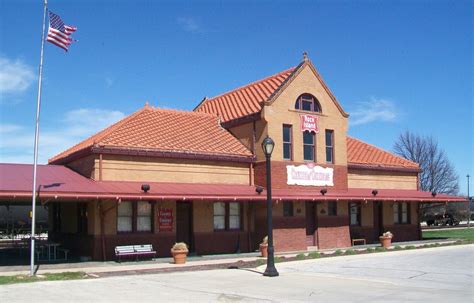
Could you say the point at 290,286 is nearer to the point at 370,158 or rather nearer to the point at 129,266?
the point at 129,266

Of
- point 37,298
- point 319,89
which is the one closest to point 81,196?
point 37,298

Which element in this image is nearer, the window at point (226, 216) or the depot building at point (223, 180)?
the depot building at point (223, 180)

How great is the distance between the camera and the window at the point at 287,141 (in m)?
26.6

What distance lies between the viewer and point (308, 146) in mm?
27469

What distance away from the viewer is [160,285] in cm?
1503

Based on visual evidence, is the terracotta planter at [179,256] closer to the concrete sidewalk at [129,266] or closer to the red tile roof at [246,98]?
the concrete sidewalk at [129,266]

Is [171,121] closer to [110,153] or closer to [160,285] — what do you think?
[110,153]

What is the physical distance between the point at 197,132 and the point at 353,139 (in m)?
12.5

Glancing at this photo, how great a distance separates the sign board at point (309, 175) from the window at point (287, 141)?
584 millimetres

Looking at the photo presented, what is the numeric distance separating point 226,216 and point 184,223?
1994 mm

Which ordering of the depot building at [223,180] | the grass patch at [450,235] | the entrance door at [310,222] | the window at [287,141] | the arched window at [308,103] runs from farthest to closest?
the grass patch at [450,235] < the arched window at [308,103] < the entrance door at [310,222] < the window at [287,141] < the depot building at [223,180]

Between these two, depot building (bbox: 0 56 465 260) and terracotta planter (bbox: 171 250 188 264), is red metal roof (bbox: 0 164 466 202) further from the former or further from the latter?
terracotta planter (bbox: 171 250 188 264)

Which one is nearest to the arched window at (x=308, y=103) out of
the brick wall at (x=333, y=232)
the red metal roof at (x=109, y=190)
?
the red metal roof at (x=109, y=190)

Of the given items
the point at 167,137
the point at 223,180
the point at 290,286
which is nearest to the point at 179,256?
the point at 223,180
